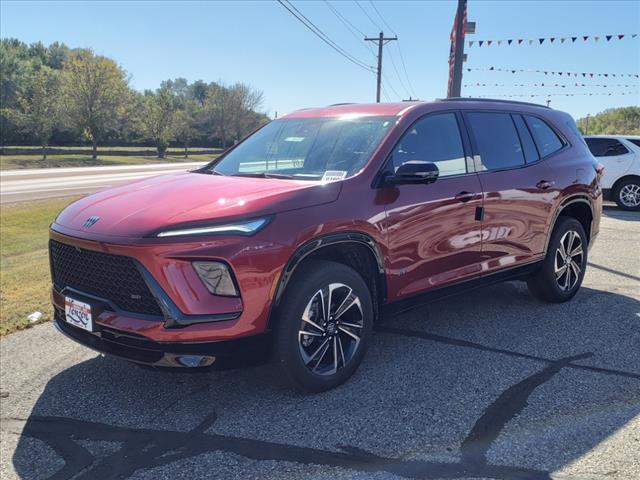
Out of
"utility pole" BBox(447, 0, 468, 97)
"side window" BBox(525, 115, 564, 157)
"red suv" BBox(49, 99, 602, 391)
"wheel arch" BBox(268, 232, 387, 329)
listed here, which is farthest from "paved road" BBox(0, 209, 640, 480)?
"utility pole" BBox(447, 0, 468, 97)

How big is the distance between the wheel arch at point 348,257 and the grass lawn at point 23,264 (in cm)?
311

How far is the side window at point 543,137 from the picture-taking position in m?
5.19

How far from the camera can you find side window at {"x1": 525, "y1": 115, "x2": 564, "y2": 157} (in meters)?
5.19

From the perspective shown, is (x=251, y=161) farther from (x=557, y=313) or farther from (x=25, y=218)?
(x=25, y=218)

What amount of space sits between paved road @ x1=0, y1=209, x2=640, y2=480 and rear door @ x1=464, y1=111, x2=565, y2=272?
730mm

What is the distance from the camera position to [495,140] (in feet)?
15.5

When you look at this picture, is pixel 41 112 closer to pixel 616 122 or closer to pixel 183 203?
pixel 183 203

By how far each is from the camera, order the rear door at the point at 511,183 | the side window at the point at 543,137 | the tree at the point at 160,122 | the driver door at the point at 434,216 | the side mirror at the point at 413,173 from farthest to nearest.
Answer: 1. the tree at the point at 160,122
2. the side window at the point at 543,137
3. the rear door at the point at 511,183
4. the driver door at the point at 434,216
5. the side mirror at the point at 413,173

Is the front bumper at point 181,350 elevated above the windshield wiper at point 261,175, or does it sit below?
below

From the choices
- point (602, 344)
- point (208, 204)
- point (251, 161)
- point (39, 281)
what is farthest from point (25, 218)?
point (602, 344)

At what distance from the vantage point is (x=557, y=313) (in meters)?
5.19

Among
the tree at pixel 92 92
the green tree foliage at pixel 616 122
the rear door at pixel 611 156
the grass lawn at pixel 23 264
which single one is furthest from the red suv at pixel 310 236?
the green tree foliage at pixel 616 122

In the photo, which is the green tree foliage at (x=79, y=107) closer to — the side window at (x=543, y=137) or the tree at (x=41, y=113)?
the tree at (x=41, y=113)

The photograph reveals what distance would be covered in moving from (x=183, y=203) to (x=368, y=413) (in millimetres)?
1656
